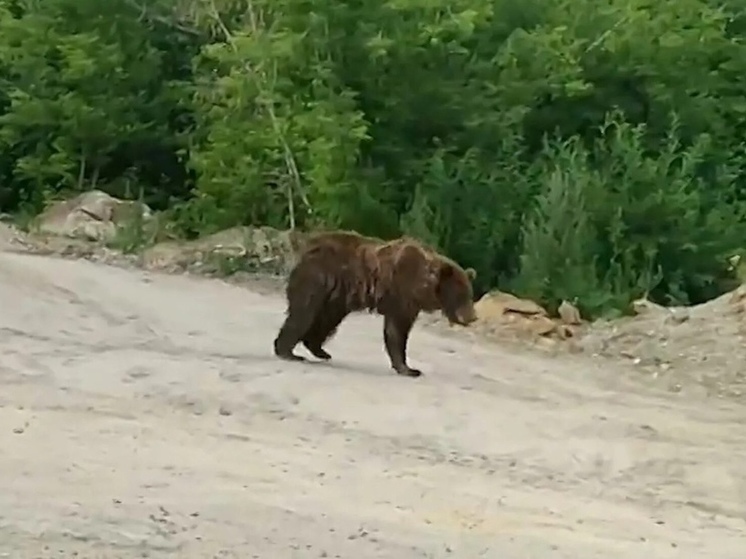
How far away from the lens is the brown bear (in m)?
9.28

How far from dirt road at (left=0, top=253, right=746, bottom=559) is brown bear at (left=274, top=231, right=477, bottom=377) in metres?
0.27

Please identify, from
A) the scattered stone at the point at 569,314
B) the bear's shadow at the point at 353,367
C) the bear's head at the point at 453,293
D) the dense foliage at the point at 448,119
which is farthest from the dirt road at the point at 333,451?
the dense foliage at the point at 448,119

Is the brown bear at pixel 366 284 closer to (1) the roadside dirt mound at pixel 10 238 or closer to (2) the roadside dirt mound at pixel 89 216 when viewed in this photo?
(1) the roadside dirt mound at pixel 10 238

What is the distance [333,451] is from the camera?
23.5ft

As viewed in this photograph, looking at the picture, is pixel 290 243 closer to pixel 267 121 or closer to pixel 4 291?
pixel 267 121

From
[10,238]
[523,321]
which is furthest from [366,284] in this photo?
Result: [10,238]

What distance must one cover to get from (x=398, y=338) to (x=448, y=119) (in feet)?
21.3

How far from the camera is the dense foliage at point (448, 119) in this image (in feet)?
47.8

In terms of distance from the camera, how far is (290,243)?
15.3 metres

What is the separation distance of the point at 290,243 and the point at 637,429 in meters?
7.41

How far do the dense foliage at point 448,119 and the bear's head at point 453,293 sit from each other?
385cm

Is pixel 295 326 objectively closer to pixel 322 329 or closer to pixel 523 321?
pixel 322 329

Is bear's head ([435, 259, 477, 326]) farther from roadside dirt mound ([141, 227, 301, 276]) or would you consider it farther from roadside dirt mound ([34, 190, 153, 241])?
roadside dirt mound ([34, 190, 153, 241])

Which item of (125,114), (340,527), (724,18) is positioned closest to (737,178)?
(724,18)
